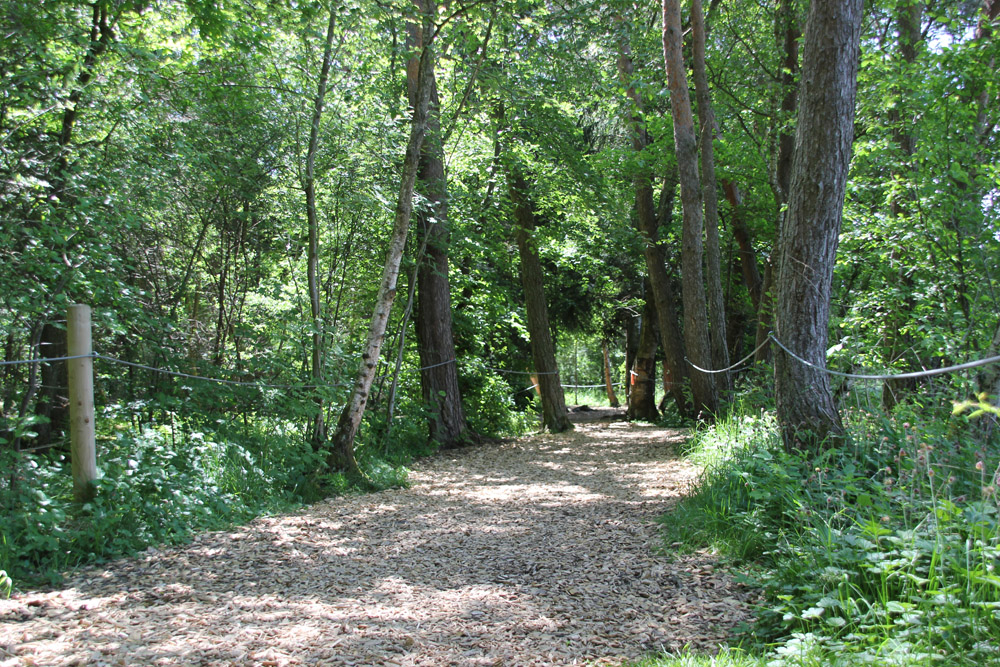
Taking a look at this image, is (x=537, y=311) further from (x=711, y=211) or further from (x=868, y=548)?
(x=868, y=548)

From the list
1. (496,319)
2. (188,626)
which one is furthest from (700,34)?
(188,626)

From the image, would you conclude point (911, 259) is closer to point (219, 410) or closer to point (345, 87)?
point (345, 87)

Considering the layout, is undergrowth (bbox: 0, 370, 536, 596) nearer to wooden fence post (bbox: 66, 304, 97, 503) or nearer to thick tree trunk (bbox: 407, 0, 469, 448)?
wooden fence post (bbox: 66, 304, 97, 503)

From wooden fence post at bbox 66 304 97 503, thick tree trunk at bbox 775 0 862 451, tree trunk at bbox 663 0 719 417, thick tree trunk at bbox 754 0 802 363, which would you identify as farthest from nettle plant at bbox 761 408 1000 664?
thick tree trunk at bbox 754 0 802 363

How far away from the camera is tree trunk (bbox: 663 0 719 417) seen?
9.23 m

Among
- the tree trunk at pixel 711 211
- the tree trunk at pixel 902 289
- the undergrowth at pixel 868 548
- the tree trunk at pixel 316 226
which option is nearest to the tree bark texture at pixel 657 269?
the tree trunk at pixel 711 211

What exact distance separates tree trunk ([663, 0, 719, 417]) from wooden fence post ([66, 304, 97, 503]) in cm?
728

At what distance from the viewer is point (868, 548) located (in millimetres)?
A: 2863

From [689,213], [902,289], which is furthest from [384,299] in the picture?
[902,289]

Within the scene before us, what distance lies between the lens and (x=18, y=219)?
4.71 metres

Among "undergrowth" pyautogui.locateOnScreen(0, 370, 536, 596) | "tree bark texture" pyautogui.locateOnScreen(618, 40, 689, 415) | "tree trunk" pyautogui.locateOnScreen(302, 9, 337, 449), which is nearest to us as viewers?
"undergrowth" pyautogui.locateOnScreen(0, 370, 536, 596)

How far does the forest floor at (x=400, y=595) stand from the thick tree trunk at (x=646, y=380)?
8.40 meters

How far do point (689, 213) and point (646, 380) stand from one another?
18.3ft

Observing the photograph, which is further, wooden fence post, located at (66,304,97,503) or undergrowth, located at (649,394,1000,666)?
wooden fence post, located at (66,304,97,503)
